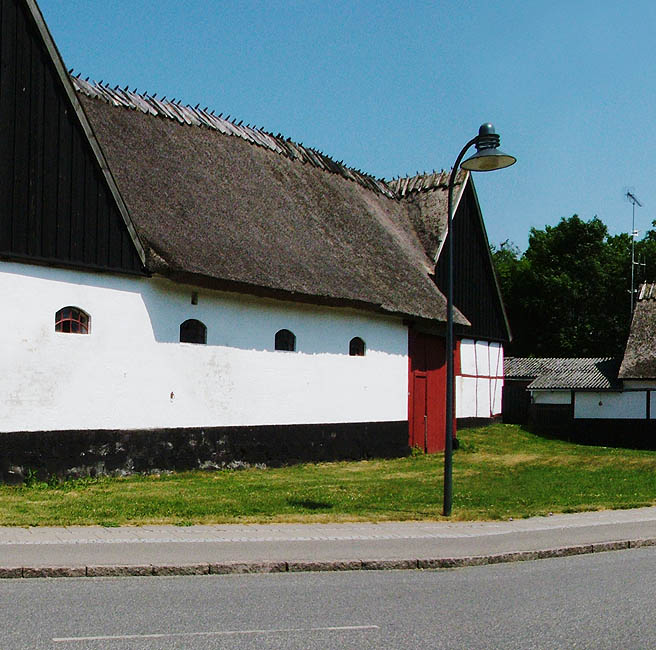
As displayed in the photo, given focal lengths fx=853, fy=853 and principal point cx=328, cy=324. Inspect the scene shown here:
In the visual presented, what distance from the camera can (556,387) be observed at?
38.3 m

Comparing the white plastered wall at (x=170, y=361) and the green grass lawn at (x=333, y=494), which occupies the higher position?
the white plastered wall at (x=170, y=361)

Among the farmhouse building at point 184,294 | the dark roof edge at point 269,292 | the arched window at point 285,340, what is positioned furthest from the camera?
the arched window at point 285,340

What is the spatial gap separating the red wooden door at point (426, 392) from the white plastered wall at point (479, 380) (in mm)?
6461

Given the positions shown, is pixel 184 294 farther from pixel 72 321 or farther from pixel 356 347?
pixel 356 347

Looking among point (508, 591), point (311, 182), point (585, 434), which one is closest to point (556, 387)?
point (585, 434)

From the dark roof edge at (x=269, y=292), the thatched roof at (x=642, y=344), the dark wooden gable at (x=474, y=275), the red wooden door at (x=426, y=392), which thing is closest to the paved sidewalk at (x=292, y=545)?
the dark roof edge at (x=269, y=292)

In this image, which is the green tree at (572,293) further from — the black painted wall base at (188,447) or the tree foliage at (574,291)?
the black painted wall base at (188,447)

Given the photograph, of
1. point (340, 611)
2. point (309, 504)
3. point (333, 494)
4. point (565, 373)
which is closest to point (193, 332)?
point (333, 494)

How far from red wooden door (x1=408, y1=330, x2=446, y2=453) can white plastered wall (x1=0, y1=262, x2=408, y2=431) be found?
1460 mm

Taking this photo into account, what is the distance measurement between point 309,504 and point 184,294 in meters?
6.53

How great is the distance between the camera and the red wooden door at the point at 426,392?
2648cm

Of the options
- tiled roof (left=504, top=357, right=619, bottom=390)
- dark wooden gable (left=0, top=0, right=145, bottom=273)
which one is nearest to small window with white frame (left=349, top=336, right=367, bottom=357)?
dark wooden gable (left=0, top=0, right=145, bottom=273)

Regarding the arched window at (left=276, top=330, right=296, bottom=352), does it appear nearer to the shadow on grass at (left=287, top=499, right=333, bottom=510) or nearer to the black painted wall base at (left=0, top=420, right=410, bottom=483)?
the black painted wall base at (left=0, top=420, right=410, bottom=483)

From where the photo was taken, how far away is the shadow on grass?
14.4 m
